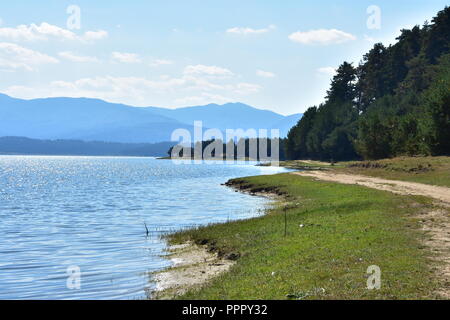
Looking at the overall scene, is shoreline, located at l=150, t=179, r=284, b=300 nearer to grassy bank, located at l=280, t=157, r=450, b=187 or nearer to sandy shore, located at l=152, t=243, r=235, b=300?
sandy shore, located at l=152, t=243, r=235, b=300

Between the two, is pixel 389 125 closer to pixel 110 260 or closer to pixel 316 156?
pixel 316 156

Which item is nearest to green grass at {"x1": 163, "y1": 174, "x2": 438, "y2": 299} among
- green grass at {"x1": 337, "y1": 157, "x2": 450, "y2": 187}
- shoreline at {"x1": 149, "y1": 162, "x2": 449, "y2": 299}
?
shoreline at {"x1": 149, "y1": 162, "x2": 449, "y2": 299}

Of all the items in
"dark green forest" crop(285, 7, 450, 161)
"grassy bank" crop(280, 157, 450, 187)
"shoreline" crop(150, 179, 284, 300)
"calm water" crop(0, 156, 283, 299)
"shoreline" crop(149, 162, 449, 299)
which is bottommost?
"calm water" crop(0, 156, 283, 299)

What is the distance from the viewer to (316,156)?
194125 millimetres

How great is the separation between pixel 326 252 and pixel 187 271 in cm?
677

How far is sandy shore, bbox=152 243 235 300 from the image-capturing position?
67.9ft

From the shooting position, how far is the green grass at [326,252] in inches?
644

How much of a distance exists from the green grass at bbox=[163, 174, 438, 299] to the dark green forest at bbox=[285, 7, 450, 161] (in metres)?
54.6

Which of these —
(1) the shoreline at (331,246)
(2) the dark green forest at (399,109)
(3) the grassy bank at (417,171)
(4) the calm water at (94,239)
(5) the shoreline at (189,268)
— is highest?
(2) the dark green forest at (399,109)

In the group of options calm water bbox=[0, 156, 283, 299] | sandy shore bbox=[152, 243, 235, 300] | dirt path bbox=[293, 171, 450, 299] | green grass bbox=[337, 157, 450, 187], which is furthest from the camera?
green grass bbox=[337, 157, 450, 187]

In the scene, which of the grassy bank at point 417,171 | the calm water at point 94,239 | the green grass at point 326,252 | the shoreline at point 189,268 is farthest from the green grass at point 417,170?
the shoreline at point 189,268

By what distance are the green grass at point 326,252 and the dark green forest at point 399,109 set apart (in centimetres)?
5463

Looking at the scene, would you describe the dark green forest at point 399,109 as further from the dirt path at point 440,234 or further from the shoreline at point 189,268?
the shoreline at point 189,268
